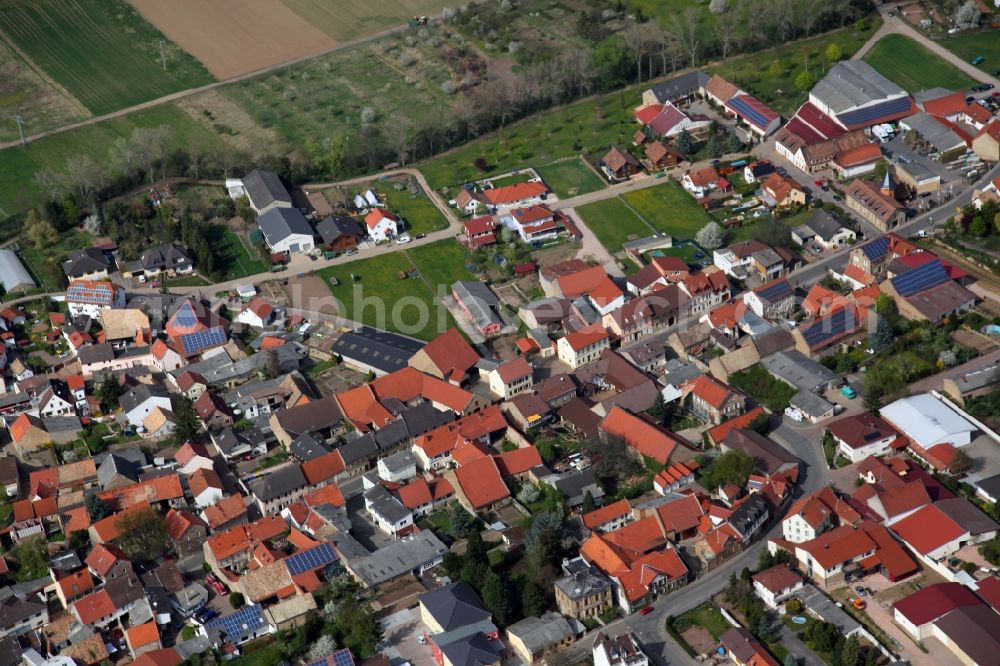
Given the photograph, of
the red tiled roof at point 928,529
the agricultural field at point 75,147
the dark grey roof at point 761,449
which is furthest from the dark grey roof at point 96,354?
the red tiled roof at point 928,529

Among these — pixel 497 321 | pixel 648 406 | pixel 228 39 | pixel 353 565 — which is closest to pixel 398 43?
pixel 228 39

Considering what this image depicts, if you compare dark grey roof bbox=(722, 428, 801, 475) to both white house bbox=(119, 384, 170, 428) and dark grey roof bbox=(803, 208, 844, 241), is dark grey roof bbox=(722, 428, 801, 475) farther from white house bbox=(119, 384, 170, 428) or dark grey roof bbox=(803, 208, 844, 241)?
white house bbox=(119, 384, 170, 428)

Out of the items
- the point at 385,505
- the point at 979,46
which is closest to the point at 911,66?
the point at 979,46

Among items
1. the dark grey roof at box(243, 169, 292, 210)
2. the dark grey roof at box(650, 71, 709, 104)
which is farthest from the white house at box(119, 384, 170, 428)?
the dark grey roof at box(650, 71, 709, 104)

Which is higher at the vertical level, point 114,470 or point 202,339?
point 114,470

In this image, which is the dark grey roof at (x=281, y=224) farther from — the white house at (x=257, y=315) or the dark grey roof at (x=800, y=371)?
the dark grey roof at (x=800, y=371)

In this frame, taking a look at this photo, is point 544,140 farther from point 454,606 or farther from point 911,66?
point 454,606
